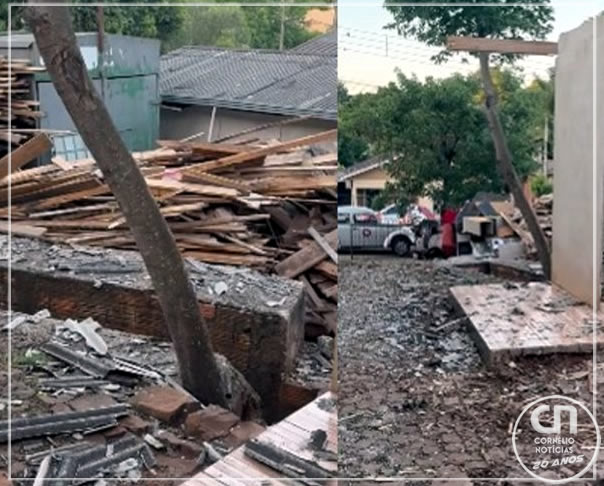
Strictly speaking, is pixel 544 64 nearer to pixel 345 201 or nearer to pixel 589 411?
pixel 345 201

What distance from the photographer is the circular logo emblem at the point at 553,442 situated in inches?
71.5

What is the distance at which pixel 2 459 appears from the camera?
1.97m

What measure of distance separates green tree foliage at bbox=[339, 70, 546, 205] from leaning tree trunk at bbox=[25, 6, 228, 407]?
51cm

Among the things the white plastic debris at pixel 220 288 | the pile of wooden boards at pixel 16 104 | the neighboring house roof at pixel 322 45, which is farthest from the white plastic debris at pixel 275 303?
the pile of wooden boards at pixel 16 104

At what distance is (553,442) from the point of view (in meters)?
1.82

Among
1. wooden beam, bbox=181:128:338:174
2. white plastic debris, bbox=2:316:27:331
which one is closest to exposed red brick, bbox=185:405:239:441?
white plastic debris, bbox=2:316:27:331

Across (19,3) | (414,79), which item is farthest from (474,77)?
(19,3)

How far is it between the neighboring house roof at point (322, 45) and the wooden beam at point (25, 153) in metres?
0.66

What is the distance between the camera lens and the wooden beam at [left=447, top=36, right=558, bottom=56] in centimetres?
180

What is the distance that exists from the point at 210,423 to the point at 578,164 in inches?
41.8

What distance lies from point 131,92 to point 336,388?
85cm

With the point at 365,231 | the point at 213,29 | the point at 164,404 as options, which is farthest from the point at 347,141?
the point at 164,404

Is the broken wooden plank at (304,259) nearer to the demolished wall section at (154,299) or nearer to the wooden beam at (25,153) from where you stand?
the demolished wall section at (154,299)

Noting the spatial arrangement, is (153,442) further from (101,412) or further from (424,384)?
(424,384)
